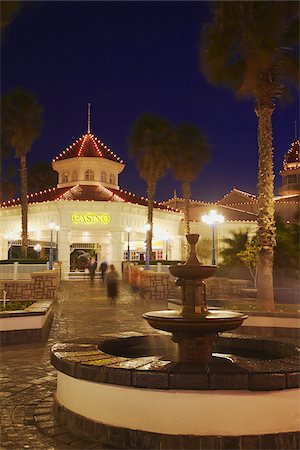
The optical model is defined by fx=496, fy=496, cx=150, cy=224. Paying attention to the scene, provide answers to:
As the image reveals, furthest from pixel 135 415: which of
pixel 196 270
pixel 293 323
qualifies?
pixel 293 323

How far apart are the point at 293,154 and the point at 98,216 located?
3358 centimetres

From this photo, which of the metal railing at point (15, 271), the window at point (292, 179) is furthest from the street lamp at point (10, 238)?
the window at point (292, 179)

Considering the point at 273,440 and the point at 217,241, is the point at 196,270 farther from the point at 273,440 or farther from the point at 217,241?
the point at 217,241

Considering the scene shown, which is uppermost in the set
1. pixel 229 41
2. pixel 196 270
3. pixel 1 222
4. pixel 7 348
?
pixel 229 41

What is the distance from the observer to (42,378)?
8516mm

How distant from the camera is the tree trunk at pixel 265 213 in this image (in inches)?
596

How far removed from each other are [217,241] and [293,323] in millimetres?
29779

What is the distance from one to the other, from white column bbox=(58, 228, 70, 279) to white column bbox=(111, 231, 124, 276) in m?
3.49

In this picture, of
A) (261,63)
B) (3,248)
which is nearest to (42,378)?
(261,63)

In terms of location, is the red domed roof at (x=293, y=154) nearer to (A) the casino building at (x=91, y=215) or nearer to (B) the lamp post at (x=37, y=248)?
(A) the casino building at (x=91, y=215)

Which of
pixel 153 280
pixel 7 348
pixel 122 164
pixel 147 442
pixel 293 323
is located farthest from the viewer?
pixel 122 164

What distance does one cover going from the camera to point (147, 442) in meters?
5.05

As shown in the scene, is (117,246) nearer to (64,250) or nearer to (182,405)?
(64,250)

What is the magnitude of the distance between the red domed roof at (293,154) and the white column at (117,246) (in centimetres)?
3122
